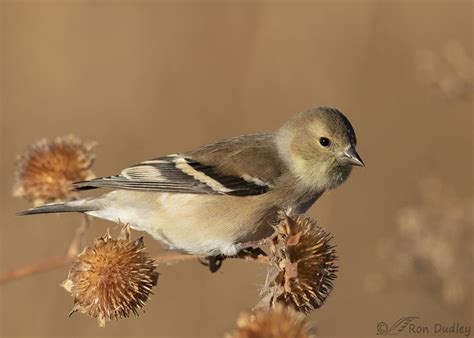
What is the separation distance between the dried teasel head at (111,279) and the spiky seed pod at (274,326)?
964 millimetres

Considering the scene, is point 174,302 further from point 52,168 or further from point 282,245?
point 282,245

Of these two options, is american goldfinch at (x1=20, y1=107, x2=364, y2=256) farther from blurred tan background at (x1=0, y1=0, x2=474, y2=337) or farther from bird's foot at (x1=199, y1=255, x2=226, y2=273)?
blurred tan background at (x1=0, y1=0, x2=474, y2=337)

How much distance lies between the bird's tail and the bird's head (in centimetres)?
137

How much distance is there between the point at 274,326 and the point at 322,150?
2.27 m

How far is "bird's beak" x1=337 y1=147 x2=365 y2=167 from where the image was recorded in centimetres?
438

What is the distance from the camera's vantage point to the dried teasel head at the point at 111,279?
3.28m

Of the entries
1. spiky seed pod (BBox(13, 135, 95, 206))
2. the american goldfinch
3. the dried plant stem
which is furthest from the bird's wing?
the dried plant stem

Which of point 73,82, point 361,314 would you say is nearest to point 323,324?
point 361,314

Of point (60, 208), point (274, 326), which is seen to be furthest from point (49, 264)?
point (274, 326)

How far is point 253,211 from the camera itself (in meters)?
4.20

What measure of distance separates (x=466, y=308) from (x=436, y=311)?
1.27 m
